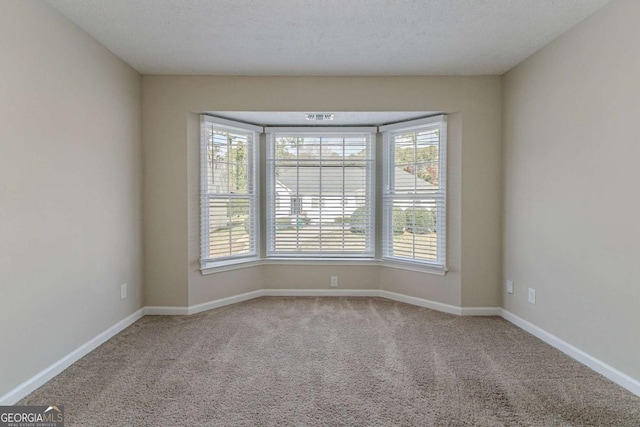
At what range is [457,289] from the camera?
4023 mm

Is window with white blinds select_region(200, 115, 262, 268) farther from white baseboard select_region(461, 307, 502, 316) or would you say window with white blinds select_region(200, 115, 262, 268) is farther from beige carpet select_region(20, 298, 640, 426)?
white baseboard select_region(461, 307, 502, 316)

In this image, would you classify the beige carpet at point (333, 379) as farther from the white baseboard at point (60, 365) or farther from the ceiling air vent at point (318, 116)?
the ceiling air vent at point (318, 116)

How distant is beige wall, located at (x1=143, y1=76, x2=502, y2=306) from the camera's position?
397 cm

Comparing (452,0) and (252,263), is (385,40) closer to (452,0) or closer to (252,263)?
(452,0)

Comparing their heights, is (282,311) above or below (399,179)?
below

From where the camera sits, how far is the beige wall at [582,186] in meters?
2.44

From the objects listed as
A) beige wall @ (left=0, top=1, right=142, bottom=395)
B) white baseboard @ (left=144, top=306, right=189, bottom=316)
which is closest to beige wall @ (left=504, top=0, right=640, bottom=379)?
white baseboard @ (left=144, top=306, right=189, bottom=316)

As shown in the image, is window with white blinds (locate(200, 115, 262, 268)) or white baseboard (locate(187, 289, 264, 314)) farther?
window with white blinds (locate(200, 115, 262, 268))

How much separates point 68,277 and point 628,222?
156 inches

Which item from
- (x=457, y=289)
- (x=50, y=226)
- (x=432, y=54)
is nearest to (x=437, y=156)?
(x=432, y=54)

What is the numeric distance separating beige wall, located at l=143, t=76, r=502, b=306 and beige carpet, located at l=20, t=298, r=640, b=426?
55 centimetres

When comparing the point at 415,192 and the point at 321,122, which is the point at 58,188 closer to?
the point at 321,122

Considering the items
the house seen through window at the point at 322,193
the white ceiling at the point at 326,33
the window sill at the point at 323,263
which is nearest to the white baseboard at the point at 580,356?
the window sill at the point at 323,263

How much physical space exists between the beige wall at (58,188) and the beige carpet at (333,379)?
0.36m
